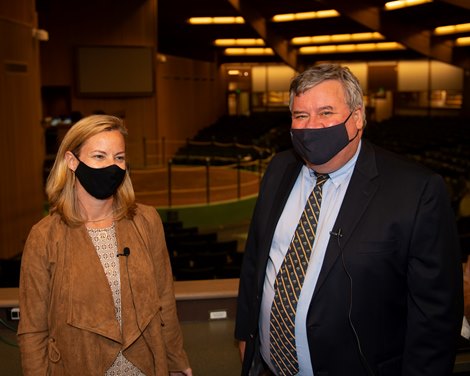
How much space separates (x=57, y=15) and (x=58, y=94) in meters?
2.67

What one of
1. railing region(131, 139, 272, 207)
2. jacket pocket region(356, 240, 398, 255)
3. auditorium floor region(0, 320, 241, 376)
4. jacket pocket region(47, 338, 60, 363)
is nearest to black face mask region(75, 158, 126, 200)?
jacket pocket region(47, 338, 60, 363)

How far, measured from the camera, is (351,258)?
2033 mm

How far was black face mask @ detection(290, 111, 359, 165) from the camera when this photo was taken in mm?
2145

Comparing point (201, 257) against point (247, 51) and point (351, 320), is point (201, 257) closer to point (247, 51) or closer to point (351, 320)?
point (351, 320)

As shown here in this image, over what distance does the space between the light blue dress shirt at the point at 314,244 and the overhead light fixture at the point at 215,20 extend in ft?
68.4

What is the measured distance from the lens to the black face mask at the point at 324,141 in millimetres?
2145

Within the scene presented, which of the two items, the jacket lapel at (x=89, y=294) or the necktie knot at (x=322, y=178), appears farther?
the necktie knot at (x=322, y=178)

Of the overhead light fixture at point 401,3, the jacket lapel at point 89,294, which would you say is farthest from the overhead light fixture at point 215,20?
the jacket lapel at point 89,294

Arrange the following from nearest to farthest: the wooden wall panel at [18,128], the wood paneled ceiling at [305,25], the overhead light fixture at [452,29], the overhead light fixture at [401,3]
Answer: the wooden wall panel at [18,128] < the overhead light fixture at [401,3] < the wood paneled ceiling at [305,25] < the overhead light fixture at [452,29]

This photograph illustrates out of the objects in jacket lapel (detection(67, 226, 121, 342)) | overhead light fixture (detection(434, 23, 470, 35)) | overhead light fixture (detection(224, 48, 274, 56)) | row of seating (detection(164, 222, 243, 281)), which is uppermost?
overhead light fixture (detection(224, 48, 274, 56))

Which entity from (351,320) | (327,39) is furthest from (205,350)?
(327,39)

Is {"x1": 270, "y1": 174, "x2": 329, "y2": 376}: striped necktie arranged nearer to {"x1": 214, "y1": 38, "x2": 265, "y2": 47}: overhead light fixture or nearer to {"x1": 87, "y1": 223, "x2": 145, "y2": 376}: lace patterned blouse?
{"x1": 87, "y1": 223, "x2": 145, "y2": 376}: lace patterned blouse

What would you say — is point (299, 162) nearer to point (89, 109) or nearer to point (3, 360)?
point (3, 360)

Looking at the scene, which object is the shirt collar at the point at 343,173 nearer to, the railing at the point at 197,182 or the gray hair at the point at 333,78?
the gray hair at the point at 333,78
